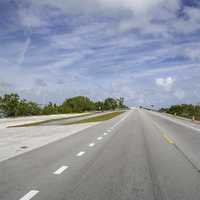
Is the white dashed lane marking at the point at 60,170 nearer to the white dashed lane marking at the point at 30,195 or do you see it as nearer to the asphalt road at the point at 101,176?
the asphalt road at the point at 101,176

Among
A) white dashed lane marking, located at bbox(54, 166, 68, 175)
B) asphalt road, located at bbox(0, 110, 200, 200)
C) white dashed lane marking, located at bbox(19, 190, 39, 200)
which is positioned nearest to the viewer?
white dashed lane marking, located at bbox(19, 190, 39, 200)

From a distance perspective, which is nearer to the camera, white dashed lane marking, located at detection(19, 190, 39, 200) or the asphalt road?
white dashed lane marking, located at detection(19, 190, 39, 200)

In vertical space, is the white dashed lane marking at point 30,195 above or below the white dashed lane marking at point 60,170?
below

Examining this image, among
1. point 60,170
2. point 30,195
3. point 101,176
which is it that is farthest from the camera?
point 60,170

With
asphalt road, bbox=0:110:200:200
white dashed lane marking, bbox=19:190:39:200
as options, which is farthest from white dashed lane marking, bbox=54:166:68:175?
white dashed lane marking, bbox=19:190:39:200

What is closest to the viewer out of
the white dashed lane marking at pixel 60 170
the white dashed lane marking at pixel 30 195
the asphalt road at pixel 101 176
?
the white dashed lane marking at pixel 30 195

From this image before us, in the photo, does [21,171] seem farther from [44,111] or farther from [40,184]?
[44,111]

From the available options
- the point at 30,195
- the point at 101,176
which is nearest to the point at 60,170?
the point at 101,176

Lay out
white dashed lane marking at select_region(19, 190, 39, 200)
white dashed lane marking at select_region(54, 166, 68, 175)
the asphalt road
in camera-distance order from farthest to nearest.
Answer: white dashed lane marking at select_region(54, 166, 68, 175)
the asphalt road
white dashed lane marking at select_region(19, 190, 39, 200)

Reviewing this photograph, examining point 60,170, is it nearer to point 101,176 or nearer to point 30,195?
point 101,176

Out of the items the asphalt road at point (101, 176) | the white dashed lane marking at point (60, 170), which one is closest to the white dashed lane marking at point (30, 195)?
the asphalt road at point (101, 176)

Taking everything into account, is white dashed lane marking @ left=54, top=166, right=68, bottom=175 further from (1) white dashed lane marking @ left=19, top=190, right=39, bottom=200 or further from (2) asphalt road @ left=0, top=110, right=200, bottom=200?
(1) white dashed lane marking @ left=19, top=190, right=39, bottom=200

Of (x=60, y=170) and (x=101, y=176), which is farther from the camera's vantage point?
(x=60, y=170)

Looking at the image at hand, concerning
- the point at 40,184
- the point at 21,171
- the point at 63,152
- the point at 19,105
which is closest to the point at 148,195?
the point at 40,184
